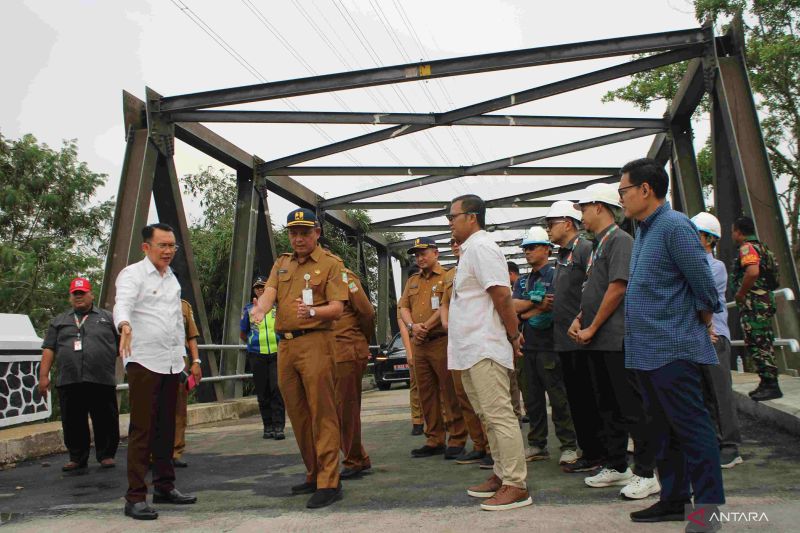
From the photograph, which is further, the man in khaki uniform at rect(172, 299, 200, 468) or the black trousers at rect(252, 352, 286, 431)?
the black trousers at rect(252, 352, 286, 431)

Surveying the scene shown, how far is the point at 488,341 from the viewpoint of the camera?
4281mm

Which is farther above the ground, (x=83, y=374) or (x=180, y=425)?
(x=83, y=374)

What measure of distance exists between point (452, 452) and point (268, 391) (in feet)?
9.33

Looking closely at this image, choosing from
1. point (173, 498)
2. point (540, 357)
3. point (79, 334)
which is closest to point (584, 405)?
point (540, 357)

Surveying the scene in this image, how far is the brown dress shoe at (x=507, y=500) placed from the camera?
396cm

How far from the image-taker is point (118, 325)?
14.7 feet

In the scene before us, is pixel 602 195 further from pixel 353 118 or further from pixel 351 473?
pixel 353 118

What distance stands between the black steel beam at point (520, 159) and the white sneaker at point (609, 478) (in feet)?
30.4

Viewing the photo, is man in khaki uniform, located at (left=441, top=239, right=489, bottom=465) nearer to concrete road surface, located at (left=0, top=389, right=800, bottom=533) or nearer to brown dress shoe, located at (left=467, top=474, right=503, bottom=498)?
concrete road surface, located at (left=0, top=389, right=800, bottom=533)

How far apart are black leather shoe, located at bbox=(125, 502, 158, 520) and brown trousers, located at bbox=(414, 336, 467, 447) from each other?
107 inches

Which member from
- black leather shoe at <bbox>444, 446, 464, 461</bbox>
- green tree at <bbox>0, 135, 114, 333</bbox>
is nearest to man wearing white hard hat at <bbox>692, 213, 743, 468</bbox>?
black leather shoe at <bbox>444, 446, 464, 461</bbox>

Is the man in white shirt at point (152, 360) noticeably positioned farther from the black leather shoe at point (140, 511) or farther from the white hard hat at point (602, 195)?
the white hard hat at point (602, 195)

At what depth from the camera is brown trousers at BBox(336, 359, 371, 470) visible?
533 cm

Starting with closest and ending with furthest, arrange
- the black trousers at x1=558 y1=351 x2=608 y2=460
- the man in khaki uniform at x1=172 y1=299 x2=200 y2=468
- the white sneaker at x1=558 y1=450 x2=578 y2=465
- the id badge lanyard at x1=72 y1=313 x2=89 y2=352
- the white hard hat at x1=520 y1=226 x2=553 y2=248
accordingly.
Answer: the black trousers at x1=558 y1=351 x2=608 y2=460 < the white sneaker at x1=558 y1=450 x2=578 y2=465 < the white hard hat at x1=520 y1=226 x2=553 y2=248 < the man in khaki uniform at x1=172 y1=299 x2=200 y2=468 < the id badge lanyard at x1=72 y1=313 x2=89 y2=352
